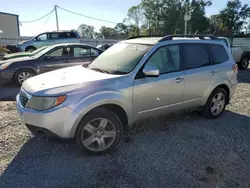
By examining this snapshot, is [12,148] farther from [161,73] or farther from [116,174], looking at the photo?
[161,73]

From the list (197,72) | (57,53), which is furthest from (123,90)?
(57,53)

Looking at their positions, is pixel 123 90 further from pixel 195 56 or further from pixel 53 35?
pixel 53 35

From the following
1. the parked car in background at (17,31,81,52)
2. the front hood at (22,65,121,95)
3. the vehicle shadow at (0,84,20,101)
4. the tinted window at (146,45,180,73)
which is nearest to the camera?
the front hood at (22,65,121,95)

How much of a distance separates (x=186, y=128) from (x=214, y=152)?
0.94 meters

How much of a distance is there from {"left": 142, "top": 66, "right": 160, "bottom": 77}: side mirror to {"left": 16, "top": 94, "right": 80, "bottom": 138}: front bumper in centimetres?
122

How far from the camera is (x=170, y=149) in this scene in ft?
12.0

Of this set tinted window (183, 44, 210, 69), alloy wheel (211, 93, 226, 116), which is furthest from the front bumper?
alloy wheel (211, 93, 226, 116)

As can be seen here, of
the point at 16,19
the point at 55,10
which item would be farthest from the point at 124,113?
the point at 55,10

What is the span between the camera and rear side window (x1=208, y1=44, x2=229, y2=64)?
4762mm

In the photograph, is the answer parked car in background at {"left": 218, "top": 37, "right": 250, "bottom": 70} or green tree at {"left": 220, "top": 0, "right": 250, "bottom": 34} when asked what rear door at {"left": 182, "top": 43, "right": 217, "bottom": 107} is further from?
green tree at {"left": 220, "top": 0, "right": 250, "bottom": 34}

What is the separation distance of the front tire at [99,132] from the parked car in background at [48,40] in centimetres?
1320

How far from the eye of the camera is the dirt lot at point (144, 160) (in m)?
2.87

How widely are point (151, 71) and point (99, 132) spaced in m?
1.18

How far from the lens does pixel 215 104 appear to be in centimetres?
495
